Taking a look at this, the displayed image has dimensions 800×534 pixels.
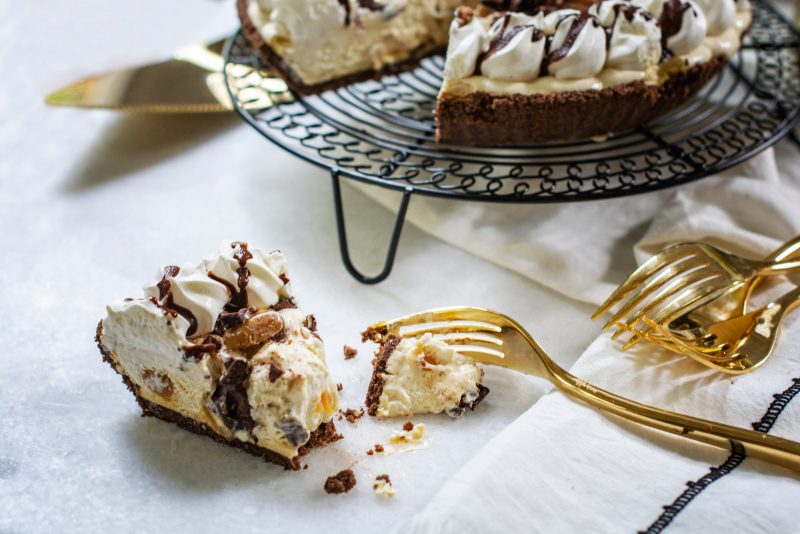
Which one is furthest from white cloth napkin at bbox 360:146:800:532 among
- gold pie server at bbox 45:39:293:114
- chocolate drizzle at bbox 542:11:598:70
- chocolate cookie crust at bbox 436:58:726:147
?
gold pie server at bbox 45:39:293:114

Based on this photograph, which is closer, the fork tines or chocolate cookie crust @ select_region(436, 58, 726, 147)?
the fork tines

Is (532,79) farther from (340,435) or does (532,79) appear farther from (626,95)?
(340,435)

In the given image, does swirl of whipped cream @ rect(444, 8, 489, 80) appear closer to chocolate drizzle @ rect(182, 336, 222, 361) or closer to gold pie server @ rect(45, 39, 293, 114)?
gold pie server @ rect(45, 39, 293, 114)

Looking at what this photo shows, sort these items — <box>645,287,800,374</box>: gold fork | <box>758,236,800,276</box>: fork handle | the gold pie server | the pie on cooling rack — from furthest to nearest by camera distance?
the gold pie server → the pie on cooling rack → <box>758,236,800,276</box>: fork handle → <box>645,287,800,374</box>: gold fork

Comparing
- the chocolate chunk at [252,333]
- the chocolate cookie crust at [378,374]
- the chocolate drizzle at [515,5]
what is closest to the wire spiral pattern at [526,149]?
the chocolate drizzle at [515,5]

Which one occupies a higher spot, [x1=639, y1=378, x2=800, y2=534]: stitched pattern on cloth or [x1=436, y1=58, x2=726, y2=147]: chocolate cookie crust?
[x1=436, y1=58, x2=726, y2=147]: chocolate cookie crust

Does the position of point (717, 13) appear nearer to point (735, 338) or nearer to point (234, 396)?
point (735, 338)

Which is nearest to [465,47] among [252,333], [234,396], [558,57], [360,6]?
[558,57]
